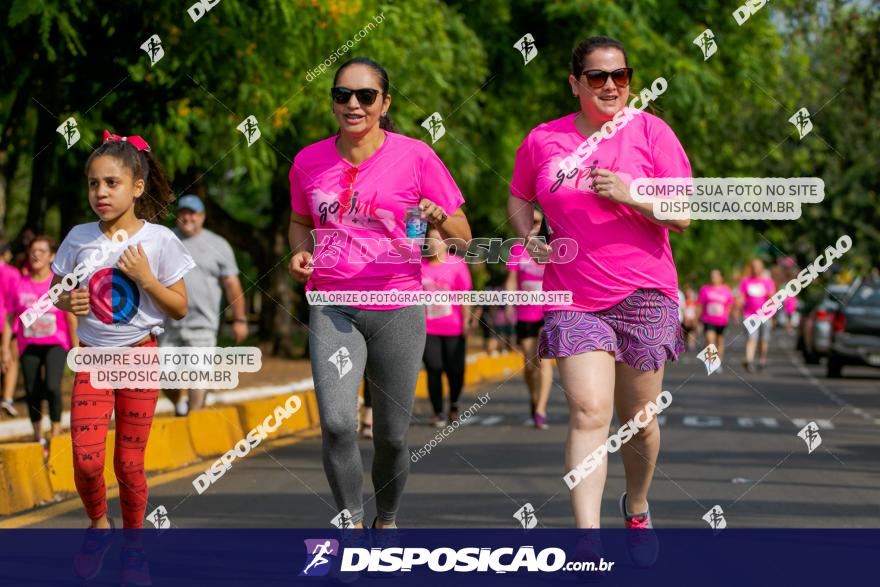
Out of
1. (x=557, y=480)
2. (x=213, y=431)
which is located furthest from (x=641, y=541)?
(x=213, y=431)

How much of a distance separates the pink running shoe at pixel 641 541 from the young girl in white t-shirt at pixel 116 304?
1882 mm

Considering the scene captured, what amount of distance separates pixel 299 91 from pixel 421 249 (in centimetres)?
1033

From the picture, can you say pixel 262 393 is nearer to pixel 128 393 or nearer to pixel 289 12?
pixel 289 12

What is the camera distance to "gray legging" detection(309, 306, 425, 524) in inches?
248

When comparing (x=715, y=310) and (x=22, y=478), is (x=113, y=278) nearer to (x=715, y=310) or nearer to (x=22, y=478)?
(x=22, y=478)

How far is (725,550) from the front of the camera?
23.6 ft

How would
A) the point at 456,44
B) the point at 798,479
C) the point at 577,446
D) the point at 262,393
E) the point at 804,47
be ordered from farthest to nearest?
the point at 804,47, the point at 456,44, the point at 262,393, the point at 798,479, the point at 577,446

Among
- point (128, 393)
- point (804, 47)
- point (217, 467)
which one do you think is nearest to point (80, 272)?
point (128, 393)

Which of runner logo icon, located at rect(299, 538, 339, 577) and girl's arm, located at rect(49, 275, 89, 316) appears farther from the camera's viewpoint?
runner logo icon, located at rect(299, 538, 339, 577)

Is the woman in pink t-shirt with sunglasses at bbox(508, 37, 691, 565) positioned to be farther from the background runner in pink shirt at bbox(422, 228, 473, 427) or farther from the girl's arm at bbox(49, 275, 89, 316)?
the background runner in pink shirt at bbox(422, 228, 473, 427)

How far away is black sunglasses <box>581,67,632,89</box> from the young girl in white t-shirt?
170 cm

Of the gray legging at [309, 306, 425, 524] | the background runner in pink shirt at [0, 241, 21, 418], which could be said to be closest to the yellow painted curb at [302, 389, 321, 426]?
the background runner in pink shirt at [0, 241, 21, 418]

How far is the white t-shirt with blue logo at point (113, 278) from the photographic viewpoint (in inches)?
243

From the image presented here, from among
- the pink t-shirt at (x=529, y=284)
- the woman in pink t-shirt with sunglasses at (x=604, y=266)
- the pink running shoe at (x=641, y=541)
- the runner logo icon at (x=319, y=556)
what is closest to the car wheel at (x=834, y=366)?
the pink t-shirt at (x=529, y=284)
